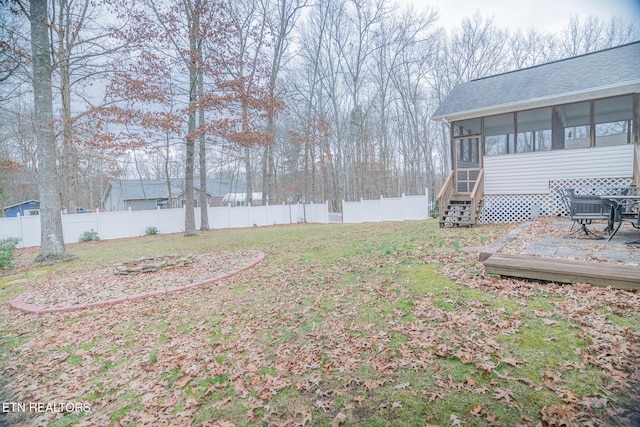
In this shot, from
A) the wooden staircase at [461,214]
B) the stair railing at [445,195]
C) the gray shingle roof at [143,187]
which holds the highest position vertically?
the gray shingle roof at [143,187]

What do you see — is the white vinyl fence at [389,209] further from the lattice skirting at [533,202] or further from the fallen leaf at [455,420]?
the fallen leaf at [455,420]

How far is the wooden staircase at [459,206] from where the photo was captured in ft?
31.8

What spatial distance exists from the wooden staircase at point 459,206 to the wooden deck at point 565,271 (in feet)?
19.2

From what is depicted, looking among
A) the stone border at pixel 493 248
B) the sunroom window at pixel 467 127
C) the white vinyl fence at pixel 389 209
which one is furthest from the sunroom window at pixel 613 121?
the white vinyl fence at pixel 389 209

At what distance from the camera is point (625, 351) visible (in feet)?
7.29

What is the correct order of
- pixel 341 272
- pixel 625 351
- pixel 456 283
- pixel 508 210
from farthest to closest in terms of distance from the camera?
pixel 508 210, pixel 341 272, pixel 456 283, pixel 625 351

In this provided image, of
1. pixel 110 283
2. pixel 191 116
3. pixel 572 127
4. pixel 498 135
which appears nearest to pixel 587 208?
pixel 498 135

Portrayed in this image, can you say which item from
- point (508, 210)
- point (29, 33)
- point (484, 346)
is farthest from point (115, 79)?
point (508, 210)

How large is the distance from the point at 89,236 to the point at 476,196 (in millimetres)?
15583

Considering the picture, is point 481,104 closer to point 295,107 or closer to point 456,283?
point 456,283

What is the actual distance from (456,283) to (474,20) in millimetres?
23903

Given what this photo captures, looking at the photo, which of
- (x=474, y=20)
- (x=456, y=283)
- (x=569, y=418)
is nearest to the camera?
(x=569, y=418)

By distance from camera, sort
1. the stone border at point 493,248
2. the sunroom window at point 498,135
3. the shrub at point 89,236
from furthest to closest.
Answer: the shrub at point 89,236, the sunroom window at point 498,135, the stone border at point 493,248

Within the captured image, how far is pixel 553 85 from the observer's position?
9.91m
